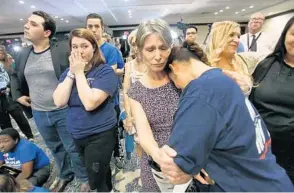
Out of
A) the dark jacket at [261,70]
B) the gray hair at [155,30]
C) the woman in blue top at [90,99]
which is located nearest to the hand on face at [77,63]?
the woman in blue top at [90,99]

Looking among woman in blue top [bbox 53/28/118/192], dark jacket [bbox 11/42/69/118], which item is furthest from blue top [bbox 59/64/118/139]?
dark jacket [bbox 11/42/69/118]

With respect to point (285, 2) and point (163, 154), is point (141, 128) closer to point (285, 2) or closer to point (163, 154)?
point (163, 154)

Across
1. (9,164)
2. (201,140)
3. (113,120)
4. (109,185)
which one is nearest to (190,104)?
(201,140)

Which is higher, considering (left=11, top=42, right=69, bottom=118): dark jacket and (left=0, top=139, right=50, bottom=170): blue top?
(left=11, top=42, right=69, bottom=118): dark jacket

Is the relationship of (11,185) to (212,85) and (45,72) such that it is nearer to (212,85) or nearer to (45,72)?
(45,72)

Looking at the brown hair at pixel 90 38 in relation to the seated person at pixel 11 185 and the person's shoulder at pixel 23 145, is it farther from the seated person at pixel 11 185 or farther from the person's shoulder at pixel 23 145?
the person's shoulder at pixel 23 145

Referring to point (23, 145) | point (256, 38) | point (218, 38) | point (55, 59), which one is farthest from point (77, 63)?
point (256, 38)

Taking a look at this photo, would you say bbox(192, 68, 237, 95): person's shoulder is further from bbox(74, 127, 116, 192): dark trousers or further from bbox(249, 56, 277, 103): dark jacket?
bbox(74, 127, 116, 192): dark trousers

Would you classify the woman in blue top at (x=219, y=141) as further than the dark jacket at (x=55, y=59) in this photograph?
No

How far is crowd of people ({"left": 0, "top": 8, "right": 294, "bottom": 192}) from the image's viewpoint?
0.58 m

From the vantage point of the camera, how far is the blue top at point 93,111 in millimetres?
1361

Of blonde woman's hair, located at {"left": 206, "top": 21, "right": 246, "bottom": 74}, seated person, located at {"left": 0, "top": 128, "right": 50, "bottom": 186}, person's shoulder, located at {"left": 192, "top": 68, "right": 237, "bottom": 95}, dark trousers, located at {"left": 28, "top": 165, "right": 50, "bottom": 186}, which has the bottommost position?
dark trousers, located at {"left": 28, "top": 165, "right": 50, "bottom": 186}

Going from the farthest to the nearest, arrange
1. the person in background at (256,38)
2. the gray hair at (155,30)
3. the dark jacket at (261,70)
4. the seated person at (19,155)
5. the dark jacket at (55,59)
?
the person in background at (256,38) < the seated person at (19,155) < the dark jacket at (55,59) < the dark jacket at (261,70) < the gray hair at (155,30)

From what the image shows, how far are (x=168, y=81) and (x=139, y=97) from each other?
149 millimetres
